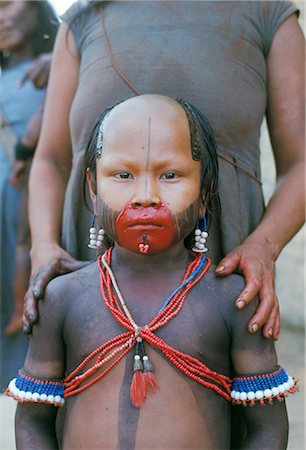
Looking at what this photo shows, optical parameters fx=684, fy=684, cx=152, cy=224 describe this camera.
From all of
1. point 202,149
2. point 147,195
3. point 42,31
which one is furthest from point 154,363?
point 42,31

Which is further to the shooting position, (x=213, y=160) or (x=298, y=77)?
(x=298, y=77)

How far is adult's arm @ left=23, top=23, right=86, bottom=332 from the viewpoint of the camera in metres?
1.96

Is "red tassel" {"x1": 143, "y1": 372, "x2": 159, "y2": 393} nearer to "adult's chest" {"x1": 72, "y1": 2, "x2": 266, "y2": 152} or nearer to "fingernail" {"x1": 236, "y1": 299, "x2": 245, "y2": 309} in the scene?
"fingernail" {"x1": 236, "y1": 299, "x2": 245, "y2": 309}

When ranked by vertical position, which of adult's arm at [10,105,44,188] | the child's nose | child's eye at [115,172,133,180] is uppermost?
child's eye at [115,172,133,180]

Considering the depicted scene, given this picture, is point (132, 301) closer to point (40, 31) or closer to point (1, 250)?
point (1, 250)

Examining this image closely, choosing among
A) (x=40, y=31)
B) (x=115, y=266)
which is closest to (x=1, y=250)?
(x=40, y=31)

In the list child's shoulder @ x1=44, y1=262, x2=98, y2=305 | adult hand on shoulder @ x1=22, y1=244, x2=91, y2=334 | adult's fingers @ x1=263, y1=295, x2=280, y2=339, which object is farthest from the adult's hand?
adult's fingers @ x1=263, y1=295, x2=280, y2=339

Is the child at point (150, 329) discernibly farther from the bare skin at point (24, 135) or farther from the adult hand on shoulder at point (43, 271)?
the bare skin at point (24, 135)

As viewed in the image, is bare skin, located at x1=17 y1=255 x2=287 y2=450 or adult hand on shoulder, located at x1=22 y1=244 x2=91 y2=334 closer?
bare skin, located at x1=17 y1=255 x2=287 y2=450

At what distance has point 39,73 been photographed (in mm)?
3467

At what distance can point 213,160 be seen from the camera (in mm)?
1670

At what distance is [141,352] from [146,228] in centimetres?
29

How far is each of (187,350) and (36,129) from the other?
2.10 meters

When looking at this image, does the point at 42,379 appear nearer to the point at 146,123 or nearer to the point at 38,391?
the point at 38,391
